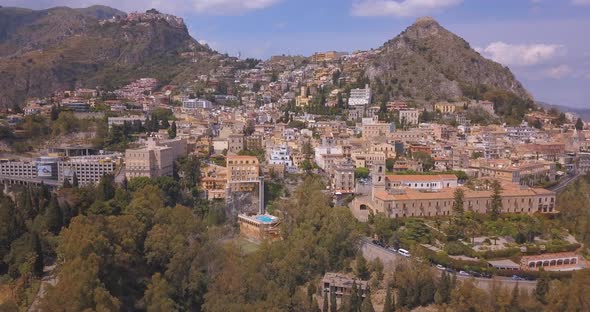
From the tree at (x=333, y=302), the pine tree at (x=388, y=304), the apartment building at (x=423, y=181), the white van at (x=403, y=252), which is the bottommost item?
the tree at (x=333, y=302)

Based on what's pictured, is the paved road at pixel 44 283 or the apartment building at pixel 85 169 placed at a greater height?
the apartment building at pixel 85 169

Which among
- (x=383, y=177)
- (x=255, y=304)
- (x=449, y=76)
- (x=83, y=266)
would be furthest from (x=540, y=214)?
(x=449, y=76)

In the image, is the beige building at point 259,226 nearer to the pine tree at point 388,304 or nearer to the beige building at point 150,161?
the beige building at point 150,161

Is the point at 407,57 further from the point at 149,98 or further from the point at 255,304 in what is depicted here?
the point at 255,304

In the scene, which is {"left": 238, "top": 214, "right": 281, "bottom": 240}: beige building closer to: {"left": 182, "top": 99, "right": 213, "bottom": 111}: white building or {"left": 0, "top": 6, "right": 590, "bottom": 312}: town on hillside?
{"left": 0, "top": 6, "right": 590, "bottom": 312}: town on hillside

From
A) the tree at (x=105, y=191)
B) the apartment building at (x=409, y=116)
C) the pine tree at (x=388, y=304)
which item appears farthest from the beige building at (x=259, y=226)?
the apartment building at (x=409, y=116)

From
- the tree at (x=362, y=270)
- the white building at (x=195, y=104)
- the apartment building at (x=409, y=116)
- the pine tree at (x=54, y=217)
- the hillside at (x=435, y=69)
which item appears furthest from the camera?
the hillside at (x=435, y=69)
